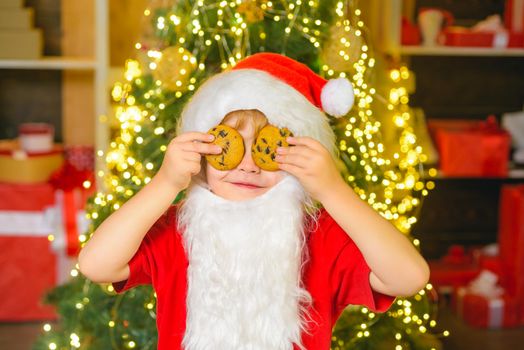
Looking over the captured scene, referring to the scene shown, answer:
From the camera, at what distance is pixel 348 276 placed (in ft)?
4.42

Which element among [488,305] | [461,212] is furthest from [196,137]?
[461,212]

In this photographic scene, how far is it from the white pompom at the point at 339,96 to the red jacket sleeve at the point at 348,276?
0.20 m

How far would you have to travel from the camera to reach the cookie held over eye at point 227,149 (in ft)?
4.09

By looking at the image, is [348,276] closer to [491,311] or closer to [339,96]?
[339,96]

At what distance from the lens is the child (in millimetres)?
1242

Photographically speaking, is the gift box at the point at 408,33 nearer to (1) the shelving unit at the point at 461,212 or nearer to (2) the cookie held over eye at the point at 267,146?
(1) the shelving unit at the point at 461,212

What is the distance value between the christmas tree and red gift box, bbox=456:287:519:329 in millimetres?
1004

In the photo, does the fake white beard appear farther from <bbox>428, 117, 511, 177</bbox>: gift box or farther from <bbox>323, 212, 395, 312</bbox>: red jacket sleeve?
<bbox>428, 117, 511, 177</bbox>: gift box

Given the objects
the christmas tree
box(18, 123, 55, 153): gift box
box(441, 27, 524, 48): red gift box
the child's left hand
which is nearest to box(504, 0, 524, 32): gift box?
box(441, 27, 524, 48): red gift box

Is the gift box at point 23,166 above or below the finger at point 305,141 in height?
below

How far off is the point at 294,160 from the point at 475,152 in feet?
6.91

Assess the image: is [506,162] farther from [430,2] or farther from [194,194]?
[194,194]

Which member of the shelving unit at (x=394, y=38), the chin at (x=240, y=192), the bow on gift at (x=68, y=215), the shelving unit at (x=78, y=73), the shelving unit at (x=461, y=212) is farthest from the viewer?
the shelving unit at (x=461, y=212)

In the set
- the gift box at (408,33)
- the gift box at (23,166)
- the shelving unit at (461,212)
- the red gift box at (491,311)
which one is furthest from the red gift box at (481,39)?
the gift box at (23,166)
